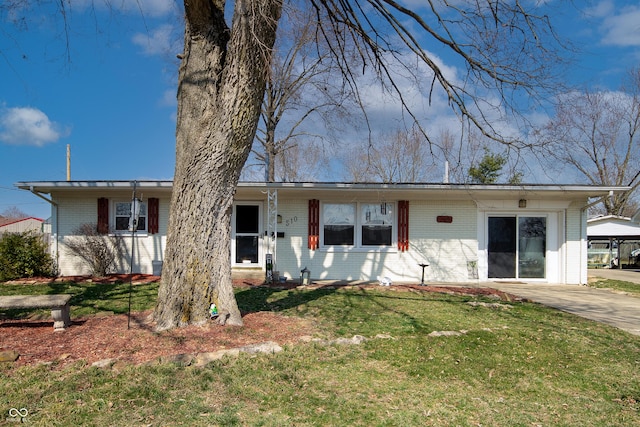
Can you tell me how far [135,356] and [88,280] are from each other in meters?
7.12

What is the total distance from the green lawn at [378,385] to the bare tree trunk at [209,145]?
49.4 inches

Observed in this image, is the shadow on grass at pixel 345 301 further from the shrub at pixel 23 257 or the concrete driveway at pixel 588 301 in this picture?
the shrub at pixel 23 257

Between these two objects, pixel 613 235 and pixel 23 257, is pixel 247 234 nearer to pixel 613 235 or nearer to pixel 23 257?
pixel 23 257

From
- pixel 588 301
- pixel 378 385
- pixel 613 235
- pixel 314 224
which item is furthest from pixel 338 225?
pixel 613 235

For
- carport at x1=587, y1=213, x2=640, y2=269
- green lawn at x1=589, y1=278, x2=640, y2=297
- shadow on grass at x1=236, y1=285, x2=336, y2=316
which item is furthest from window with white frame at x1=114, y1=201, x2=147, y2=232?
carport at x1=587, y1=213, x2=640, y2=269

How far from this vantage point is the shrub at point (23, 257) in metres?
10.2

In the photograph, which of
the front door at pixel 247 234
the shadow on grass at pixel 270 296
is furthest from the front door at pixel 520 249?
the front door at pixel 247 234

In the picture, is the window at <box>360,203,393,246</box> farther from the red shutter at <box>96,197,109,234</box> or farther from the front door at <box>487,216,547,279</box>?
the red shutter at <box>96,197,109,234</box>

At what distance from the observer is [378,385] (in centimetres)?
384

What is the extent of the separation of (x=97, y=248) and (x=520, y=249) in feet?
39.6

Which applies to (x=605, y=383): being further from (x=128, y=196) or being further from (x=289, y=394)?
(x=128, y=196)

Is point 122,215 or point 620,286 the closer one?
point 620,286

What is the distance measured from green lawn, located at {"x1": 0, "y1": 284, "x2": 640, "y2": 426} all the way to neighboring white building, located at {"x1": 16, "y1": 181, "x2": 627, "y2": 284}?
5735 millimetres

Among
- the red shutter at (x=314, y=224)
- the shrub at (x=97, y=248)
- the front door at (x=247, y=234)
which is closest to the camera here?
the shrub at (x=97, y=248)
